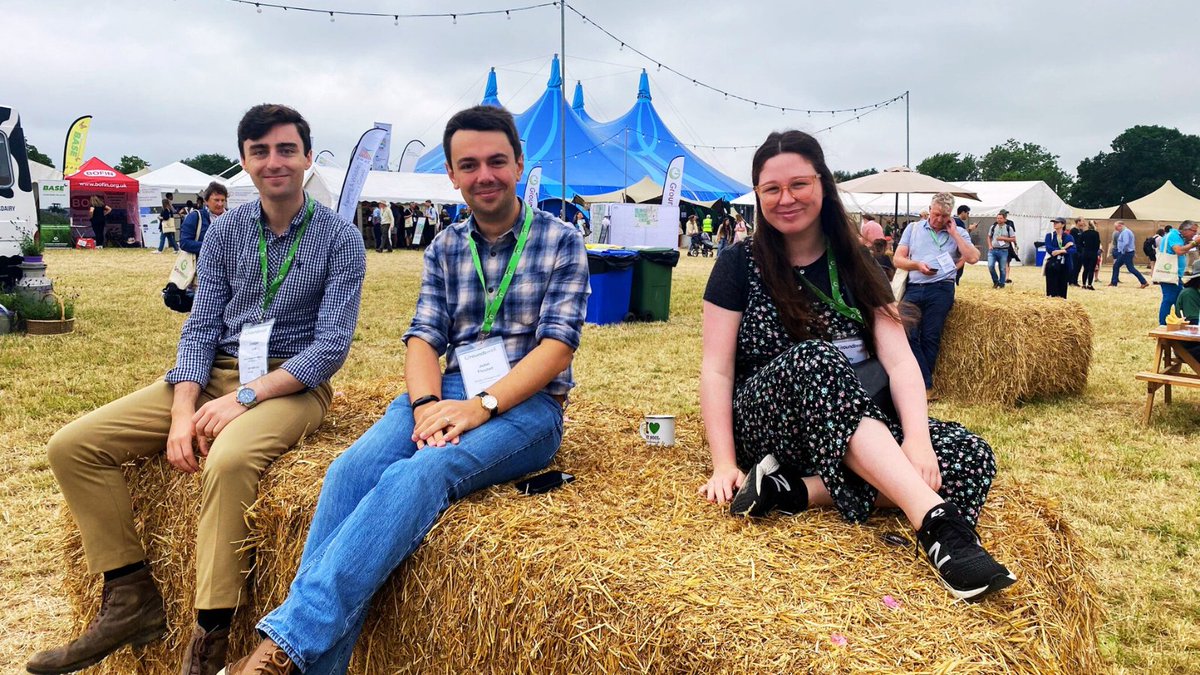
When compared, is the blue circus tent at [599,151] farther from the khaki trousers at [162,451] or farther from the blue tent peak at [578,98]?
the khaki trousers at [162,451]

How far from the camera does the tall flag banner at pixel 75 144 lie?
30172mm

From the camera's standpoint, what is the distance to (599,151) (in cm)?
3581

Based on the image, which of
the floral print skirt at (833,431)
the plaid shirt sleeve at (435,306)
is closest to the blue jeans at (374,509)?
the plaid shirt sleeve at (435,306)

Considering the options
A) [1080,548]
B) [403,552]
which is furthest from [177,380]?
[1080,548]

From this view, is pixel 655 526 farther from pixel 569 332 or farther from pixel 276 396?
pixel 276 396

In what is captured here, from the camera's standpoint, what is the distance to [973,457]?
7.13ft

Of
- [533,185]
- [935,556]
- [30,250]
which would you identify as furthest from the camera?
[533,185]

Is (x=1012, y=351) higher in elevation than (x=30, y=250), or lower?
lower

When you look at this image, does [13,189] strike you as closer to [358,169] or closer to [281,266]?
[358,169]

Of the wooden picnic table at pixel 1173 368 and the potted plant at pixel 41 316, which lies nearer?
the wooden picnic table at pixel 1173 368

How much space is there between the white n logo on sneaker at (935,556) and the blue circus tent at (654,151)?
32670 mm

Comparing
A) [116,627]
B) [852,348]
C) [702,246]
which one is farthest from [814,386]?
[702,246]

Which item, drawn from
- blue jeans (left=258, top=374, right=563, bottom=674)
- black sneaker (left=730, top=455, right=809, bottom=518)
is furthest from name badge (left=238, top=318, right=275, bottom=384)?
black sneaker (left=730, top=455, right=809, bottom=518)

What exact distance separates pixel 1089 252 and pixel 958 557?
64.3 feet
